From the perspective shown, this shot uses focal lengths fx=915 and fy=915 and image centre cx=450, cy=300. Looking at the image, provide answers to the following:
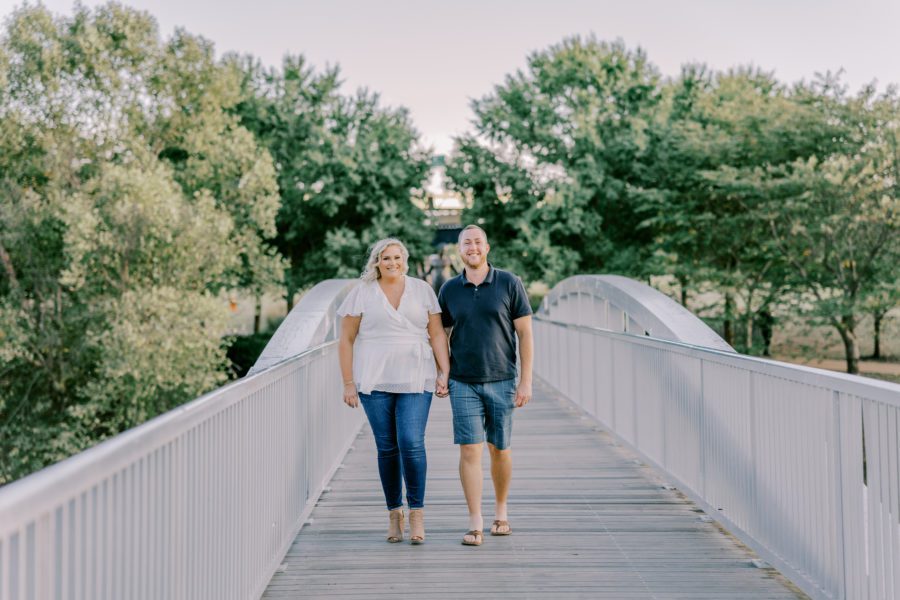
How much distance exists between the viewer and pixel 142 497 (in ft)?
7.93

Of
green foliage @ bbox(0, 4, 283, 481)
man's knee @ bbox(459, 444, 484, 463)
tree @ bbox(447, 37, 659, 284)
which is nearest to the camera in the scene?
man's knee @ bbox(459, 444, 484, 463)

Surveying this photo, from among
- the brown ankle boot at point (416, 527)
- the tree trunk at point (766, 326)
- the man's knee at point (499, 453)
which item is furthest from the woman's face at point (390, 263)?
the tree trunk at point (766, 326)

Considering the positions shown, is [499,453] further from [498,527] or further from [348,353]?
[348,353]

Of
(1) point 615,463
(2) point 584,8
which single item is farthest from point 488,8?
(1) point 615,463

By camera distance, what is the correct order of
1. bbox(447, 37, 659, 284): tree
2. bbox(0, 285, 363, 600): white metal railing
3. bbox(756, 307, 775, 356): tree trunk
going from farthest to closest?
1. bbox(447, 37, 659, 284): tree
2. bbox(756, 307, 775, 356): tree trunk
3. bbox(0, 285, 363, 600): white metal railing

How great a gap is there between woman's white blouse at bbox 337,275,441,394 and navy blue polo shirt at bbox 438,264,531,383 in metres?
0.13

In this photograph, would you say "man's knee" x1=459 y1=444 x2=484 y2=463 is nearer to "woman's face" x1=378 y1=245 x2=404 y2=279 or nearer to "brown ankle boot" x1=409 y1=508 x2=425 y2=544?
"brown ankle boot" x1=409 y1=508 x2=425 y2=544

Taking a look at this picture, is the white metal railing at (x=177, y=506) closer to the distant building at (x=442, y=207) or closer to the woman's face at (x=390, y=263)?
the woman's face at (x=390, y=263)

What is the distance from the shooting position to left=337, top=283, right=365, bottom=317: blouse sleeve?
4754 millimetres

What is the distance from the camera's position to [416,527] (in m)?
4.83

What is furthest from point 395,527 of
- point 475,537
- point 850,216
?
point 850,216

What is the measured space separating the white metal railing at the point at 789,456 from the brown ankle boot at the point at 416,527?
5.44 feet

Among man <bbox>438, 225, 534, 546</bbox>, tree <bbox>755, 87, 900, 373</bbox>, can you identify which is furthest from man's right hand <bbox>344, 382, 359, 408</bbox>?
tree <bbox>755, 87, 900, 373</bbox>

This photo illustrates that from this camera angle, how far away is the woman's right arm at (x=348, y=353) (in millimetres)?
4773
